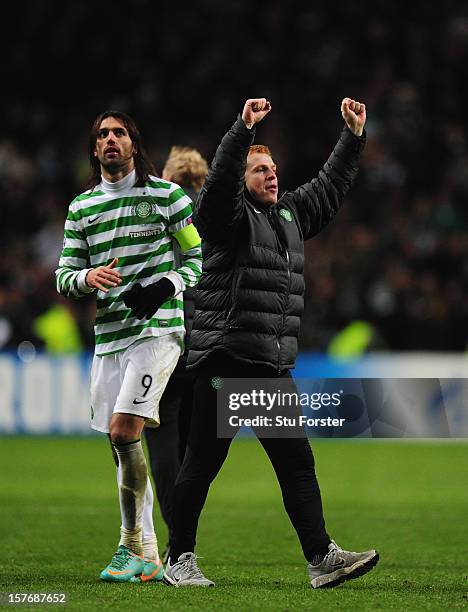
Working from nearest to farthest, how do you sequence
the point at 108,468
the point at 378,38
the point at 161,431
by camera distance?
the point at 161,431
the point at 108,468
the point at 378,38

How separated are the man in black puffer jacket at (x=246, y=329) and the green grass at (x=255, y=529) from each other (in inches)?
7.8

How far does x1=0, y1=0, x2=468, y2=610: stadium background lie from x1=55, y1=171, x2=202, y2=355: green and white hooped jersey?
2.30 m

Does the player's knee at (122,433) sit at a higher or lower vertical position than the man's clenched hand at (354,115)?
lower

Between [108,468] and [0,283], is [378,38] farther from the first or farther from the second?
[108,468]

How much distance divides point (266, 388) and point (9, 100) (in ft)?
51.8

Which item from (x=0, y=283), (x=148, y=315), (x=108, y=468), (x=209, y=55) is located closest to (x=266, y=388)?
(x=148, y=315)

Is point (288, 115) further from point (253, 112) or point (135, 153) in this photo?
point (253, 112)

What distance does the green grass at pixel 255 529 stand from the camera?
17.9 ft

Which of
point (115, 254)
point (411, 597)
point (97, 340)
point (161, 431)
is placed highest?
point (115, 254)

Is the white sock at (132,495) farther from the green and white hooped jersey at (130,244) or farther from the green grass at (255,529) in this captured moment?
the green and white hooped jersey at (130,244)

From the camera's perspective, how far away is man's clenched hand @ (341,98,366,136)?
608cm

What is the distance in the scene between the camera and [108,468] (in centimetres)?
1203

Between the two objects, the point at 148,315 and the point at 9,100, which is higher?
the point at 9,100

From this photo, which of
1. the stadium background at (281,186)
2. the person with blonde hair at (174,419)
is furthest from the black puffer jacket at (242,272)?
the stadium background at (281,186)
